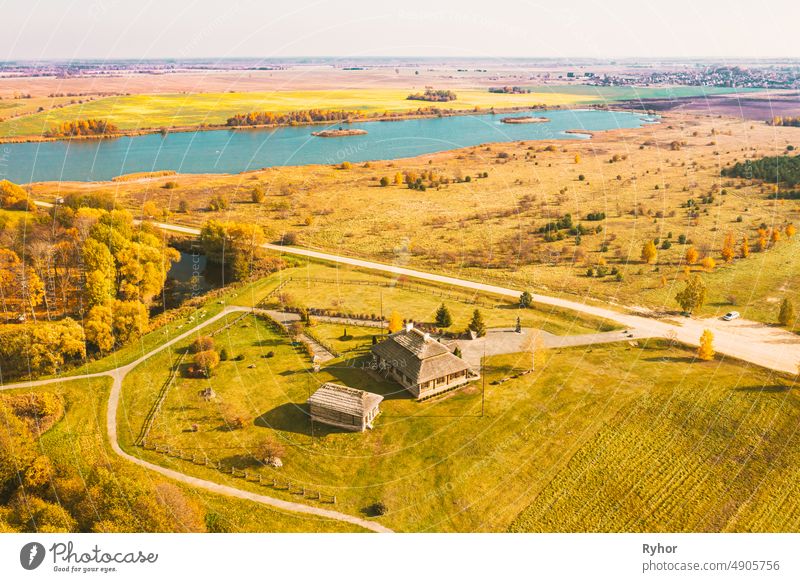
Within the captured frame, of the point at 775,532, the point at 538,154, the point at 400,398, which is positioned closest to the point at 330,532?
the point at 400,398

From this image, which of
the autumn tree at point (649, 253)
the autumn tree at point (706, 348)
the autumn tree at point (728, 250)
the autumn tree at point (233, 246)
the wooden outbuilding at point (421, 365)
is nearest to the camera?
the wooden outbuilding at point (421, 365)

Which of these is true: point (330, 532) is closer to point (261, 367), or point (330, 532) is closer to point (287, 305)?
point (261, 367)

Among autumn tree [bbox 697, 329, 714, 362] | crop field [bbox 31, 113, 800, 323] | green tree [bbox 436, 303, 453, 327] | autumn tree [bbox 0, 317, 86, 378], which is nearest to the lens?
autumn tree [bbox 0, 317, 86, 378]

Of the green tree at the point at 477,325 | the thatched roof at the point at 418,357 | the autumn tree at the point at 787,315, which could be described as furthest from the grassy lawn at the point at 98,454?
the autumn tree at the point at 787,315

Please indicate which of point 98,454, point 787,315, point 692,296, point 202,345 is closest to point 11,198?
point 202,345

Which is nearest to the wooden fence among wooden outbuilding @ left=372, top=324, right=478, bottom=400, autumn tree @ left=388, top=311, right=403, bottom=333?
wooden outbuilding @ left=372, top=324, right=478, bottom=400

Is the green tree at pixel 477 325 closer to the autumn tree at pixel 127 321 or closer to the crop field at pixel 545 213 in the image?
the crop field at pixel 545 213

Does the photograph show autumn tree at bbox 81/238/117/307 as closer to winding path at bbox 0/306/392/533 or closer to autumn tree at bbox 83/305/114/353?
autumn tree at bbox 83/305/114/353
